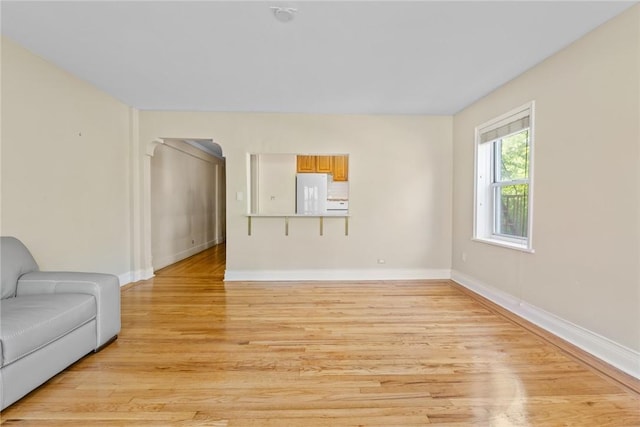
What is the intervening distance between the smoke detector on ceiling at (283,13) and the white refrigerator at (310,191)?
131 inches

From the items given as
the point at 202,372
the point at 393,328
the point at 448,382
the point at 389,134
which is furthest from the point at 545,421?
the point at 389,134

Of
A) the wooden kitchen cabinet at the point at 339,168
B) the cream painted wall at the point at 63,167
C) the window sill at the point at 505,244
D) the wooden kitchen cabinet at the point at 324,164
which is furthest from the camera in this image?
the wooden kitchen cabinet at the point at 339,168

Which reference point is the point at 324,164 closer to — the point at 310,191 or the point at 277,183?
the point at 310,191

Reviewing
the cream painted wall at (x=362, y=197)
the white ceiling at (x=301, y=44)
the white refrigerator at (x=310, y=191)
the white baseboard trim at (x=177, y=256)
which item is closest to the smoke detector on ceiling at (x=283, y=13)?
the white ceiling at (x=301, y=44)

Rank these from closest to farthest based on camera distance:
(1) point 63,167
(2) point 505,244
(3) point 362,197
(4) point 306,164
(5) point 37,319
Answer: (5) point 37,319 < (1) point 63,167 < (2) point 505,244 < (3) point 362,197 < (4) point 306,164

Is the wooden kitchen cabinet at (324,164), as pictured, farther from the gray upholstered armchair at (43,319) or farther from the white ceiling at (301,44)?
the gray upholstered armchair at (43,319)

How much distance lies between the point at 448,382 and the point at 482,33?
8.18ft

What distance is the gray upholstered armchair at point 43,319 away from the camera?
1.56 m

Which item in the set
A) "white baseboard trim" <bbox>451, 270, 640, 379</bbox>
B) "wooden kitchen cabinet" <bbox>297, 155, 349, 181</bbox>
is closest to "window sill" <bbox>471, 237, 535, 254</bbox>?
"white baseboard trim" <bbox>451, 270, 640, 379</bbox>

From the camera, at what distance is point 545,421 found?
4.96 feet

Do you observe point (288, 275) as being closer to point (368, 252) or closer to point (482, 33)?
point (368, 252)

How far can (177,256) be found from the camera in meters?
5.65

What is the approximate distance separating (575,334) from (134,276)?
194 inches

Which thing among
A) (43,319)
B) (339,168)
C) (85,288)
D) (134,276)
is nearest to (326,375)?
(43,319)
